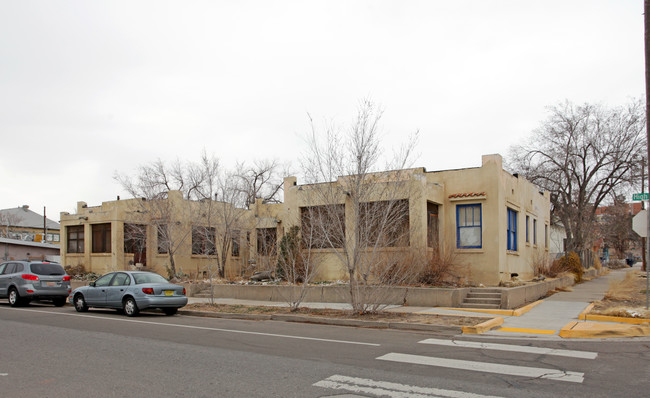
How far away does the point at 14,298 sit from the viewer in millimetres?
18969

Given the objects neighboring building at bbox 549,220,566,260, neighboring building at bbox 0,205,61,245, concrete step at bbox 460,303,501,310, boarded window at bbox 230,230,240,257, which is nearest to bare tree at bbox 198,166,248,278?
boarded window at bbox 230,230,240,257

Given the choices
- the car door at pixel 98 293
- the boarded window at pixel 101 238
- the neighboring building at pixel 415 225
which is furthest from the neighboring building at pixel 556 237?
the car door at pixel 98 293

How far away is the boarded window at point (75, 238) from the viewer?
107 feet

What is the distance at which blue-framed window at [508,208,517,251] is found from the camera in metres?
22.6

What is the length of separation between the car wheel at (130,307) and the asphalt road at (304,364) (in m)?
3.09

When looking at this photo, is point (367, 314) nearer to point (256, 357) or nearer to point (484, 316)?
point (484, 316)

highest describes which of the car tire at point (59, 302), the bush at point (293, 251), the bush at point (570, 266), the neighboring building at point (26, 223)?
the neighboring building at point (26, 223)

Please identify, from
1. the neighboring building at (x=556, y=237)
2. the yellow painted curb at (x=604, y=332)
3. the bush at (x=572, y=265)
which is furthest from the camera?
the neighboring building at (x=556, y=237)

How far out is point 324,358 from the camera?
28.9 feet

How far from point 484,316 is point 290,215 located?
1112cm

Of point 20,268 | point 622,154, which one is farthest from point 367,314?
point 622,154

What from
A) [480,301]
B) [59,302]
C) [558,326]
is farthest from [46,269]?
[558,326]

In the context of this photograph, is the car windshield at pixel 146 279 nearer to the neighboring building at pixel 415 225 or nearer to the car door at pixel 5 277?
the neighboring building at pixel 415 225

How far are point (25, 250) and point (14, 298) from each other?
74.3 ft
